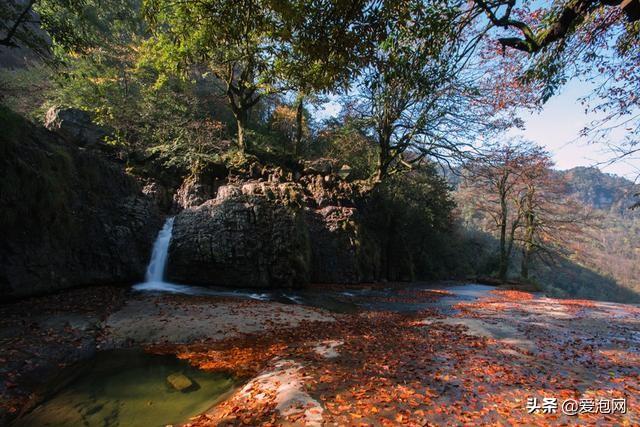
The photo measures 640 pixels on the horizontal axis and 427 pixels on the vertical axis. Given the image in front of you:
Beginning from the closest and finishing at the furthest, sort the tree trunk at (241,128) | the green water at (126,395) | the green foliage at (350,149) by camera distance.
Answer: the green water at (126,395) → the tree trunk at (241,128) → the green foliage at (350,149)

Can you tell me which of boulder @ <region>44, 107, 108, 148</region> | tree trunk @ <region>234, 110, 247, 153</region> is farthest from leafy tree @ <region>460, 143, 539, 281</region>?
boulder @ <region>44, 107, 108, 148</region>

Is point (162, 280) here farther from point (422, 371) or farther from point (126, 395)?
point (422, 371)

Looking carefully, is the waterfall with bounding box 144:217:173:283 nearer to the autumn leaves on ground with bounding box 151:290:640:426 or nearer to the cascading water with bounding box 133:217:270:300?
the cascading water with bounding box 133:217:270:300

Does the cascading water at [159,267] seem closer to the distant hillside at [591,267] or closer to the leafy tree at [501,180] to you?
the leafy tree at [501,180]

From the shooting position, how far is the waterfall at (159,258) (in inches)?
486

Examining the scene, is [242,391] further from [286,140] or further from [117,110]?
[286,140]

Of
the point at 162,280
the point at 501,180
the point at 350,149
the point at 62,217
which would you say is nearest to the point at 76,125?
the point at 62,217

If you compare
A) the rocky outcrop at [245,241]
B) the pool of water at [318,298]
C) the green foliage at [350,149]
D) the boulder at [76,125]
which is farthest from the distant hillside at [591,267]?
the boulder at [76,125]

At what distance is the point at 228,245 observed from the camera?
515 inches

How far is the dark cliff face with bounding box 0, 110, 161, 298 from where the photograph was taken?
27.1 feet

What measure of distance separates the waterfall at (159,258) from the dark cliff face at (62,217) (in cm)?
29

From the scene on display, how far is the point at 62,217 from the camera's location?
381 inches

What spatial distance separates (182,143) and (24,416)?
15.3 meters

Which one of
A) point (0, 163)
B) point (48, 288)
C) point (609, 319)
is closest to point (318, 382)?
point (48, 288)
